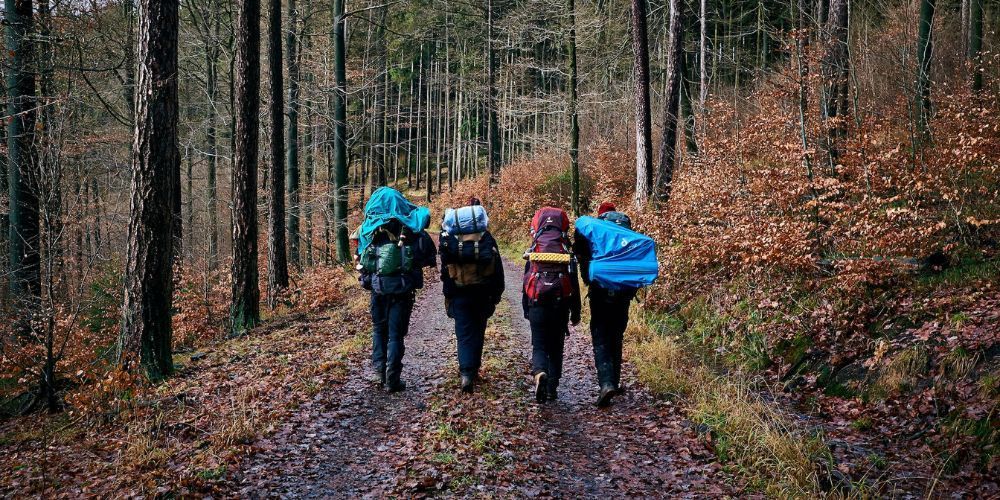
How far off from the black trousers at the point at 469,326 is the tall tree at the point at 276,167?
27.2 ft

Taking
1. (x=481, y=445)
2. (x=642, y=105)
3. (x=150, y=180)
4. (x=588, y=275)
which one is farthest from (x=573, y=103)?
(x=481, y=445)

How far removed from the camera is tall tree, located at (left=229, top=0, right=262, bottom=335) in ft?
36.0

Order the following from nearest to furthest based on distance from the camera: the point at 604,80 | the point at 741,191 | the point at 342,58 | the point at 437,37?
the point at 741,191 < the point at 342,58 < the point at 604,80 < the point at 437,37

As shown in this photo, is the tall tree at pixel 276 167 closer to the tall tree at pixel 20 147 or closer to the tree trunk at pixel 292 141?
the tree trunk at pixel 292 141

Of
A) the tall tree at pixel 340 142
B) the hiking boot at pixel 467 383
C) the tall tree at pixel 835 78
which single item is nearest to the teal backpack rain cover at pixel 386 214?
the hiking boot at pixel 467 383

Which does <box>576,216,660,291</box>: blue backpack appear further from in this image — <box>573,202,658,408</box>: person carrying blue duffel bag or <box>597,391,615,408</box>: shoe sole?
<box>597,391,615,408</box>: shoe sole

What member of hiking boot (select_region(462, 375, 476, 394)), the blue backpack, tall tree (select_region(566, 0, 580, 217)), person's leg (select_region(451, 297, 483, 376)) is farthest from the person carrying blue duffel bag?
tall tree (select_region(566, 0, 580, 217))

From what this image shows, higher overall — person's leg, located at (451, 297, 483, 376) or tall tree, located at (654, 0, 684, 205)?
tall tree, located at (654, 0, 684, 205)

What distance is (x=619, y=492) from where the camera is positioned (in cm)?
475

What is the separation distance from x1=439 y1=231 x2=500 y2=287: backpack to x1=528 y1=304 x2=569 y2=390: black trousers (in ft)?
2.18

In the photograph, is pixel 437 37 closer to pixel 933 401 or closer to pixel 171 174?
pixel 171 174

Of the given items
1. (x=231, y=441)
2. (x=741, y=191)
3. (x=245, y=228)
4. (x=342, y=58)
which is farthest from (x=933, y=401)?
(x=342, y=58)

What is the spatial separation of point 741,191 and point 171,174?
28.1 feet

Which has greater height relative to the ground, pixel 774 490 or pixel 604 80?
pixel 604 80
